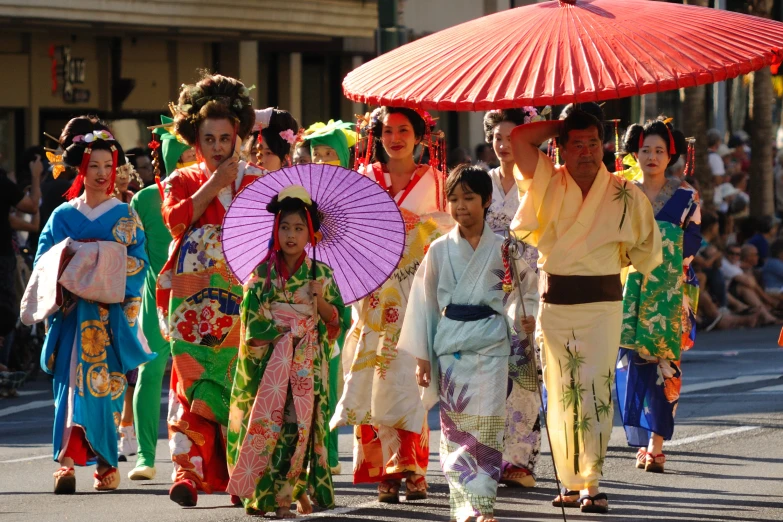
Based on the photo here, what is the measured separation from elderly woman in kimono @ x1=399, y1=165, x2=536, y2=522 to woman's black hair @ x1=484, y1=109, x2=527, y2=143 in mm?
1305

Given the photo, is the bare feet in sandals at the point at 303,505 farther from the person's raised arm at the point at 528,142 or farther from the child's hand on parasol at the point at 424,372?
the person's raised arm at the point at 528,142

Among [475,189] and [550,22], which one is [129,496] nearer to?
[475,189]

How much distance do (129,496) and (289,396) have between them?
55.7 inches

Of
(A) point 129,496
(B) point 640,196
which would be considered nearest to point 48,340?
(A) point 129,496

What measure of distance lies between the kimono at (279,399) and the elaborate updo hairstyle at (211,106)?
909 millimetres

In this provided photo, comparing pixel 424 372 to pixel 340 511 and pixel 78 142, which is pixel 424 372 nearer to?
pixel 340 511

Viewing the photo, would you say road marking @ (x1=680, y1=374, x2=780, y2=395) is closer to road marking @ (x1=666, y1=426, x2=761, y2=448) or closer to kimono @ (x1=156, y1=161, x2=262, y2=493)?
road marking @ (x1=666, y1=426, x2=761, y2=448)

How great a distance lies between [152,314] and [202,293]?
1.43m

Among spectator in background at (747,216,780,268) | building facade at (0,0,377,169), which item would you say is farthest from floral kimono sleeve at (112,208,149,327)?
spectator in background at (747,216,780,268)

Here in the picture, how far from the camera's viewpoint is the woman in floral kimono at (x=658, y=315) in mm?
8727

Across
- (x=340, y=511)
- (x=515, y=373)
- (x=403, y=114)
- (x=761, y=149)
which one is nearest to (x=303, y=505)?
(x=340, y=511)

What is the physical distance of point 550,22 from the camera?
6848 mm

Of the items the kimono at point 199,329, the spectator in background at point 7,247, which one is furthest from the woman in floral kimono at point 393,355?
the spectator in background at point 7,247

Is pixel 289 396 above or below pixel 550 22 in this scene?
below
